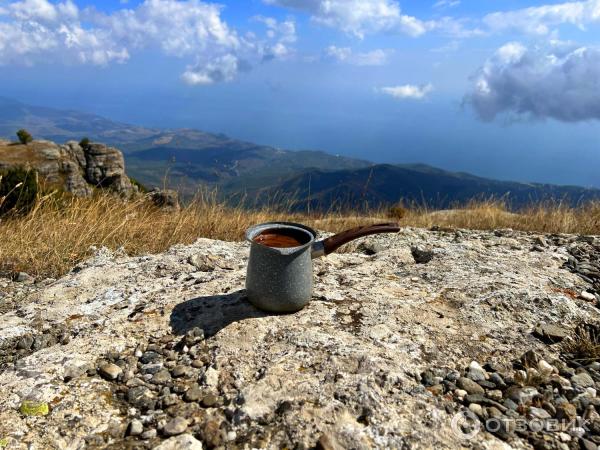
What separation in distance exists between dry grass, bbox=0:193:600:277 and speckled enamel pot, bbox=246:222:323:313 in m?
2.71

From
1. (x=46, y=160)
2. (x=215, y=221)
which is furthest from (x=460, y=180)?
(x=215, y=221)

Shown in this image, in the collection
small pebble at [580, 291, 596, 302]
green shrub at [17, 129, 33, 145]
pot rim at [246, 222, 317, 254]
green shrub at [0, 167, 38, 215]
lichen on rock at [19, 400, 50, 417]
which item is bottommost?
green shrub at [17, 129, 33, 145]

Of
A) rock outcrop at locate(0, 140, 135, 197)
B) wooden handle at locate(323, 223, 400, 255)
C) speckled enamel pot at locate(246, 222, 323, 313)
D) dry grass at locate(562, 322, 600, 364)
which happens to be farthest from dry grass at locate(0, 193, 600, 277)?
rock outcrop at locate(0, 140, 135, 197)

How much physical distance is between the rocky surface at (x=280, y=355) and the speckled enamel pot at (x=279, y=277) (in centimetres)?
13

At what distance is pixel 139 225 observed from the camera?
18.7ft

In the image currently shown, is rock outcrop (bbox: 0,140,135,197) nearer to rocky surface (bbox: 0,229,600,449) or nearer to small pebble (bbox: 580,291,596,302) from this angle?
rocky surface (bbox: 0,229,600,449)

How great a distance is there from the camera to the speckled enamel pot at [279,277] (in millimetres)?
2934

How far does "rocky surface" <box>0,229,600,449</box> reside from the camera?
82.4 inches

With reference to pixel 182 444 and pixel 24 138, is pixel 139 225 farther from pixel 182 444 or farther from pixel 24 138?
pixel 24 138

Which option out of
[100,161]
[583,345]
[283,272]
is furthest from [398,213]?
[100,161]

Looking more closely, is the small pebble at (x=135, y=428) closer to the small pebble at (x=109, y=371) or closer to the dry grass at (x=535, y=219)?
the small pebble at (x=109, y=371)

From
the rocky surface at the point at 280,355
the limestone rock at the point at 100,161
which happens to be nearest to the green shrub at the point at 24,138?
the limestone rock at the point at 100,161

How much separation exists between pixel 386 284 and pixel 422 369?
1.28 meters

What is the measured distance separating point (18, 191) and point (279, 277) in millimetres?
7839
